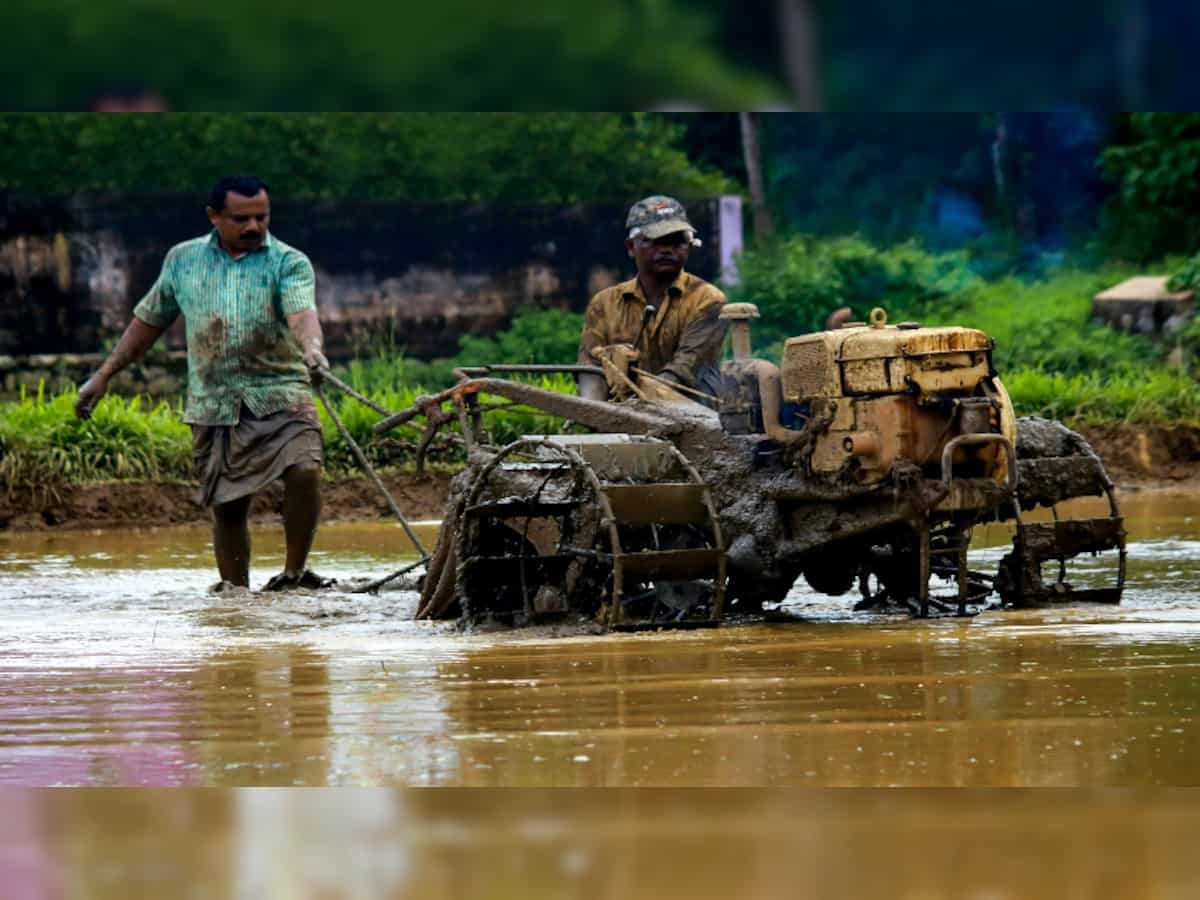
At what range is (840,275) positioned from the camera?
21.1 meters

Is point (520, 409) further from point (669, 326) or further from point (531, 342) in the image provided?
point (531, 342)

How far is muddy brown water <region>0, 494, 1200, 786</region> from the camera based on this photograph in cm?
482

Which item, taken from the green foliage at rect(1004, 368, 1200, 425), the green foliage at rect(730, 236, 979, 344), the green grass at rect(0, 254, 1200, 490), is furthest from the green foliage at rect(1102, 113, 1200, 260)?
the green foliage at rect(1004, 368, 1200, 425)

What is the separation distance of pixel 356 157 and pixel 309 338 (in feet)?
37.1

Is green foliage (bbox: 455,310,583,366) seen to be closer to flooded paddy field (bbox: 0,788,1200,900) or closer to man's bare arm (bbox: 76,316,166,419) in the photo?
man's bare arm (bbox: 76,316,166,419)

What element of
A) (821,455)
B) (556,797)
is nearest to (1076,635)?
(821,455)

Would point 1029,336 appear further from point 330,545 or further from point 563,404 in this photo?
point 563,404

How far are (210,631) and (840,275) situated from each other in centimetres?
1377

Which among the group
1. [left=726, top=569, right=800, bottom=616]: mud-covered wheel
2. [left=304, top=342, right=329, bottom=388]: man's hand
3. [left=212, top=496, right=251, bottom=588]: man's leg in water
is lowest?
[left=726, top=569, right=800, bottom=616]: mud-covered wheel

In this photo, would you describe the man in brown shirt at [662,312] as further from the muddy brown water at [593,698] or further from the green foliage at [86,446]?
the green foliage at [86,446]

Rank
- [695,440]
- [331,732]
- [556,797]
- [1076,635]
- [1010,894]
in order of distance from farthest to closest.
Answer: [695,440]
[1076,635]
[331,732]
[556,797]
[1010,894]

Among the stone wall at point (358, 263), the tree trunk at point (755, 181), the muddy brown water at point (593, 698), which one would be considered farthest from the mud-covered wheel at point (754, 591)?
the tree trunk at point (755, 181)

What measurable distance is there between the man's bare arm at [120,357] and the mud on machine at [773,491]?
1972 millimetres

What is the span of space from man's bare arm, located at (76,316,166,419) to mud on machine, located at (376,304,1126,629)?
6.47 ft
